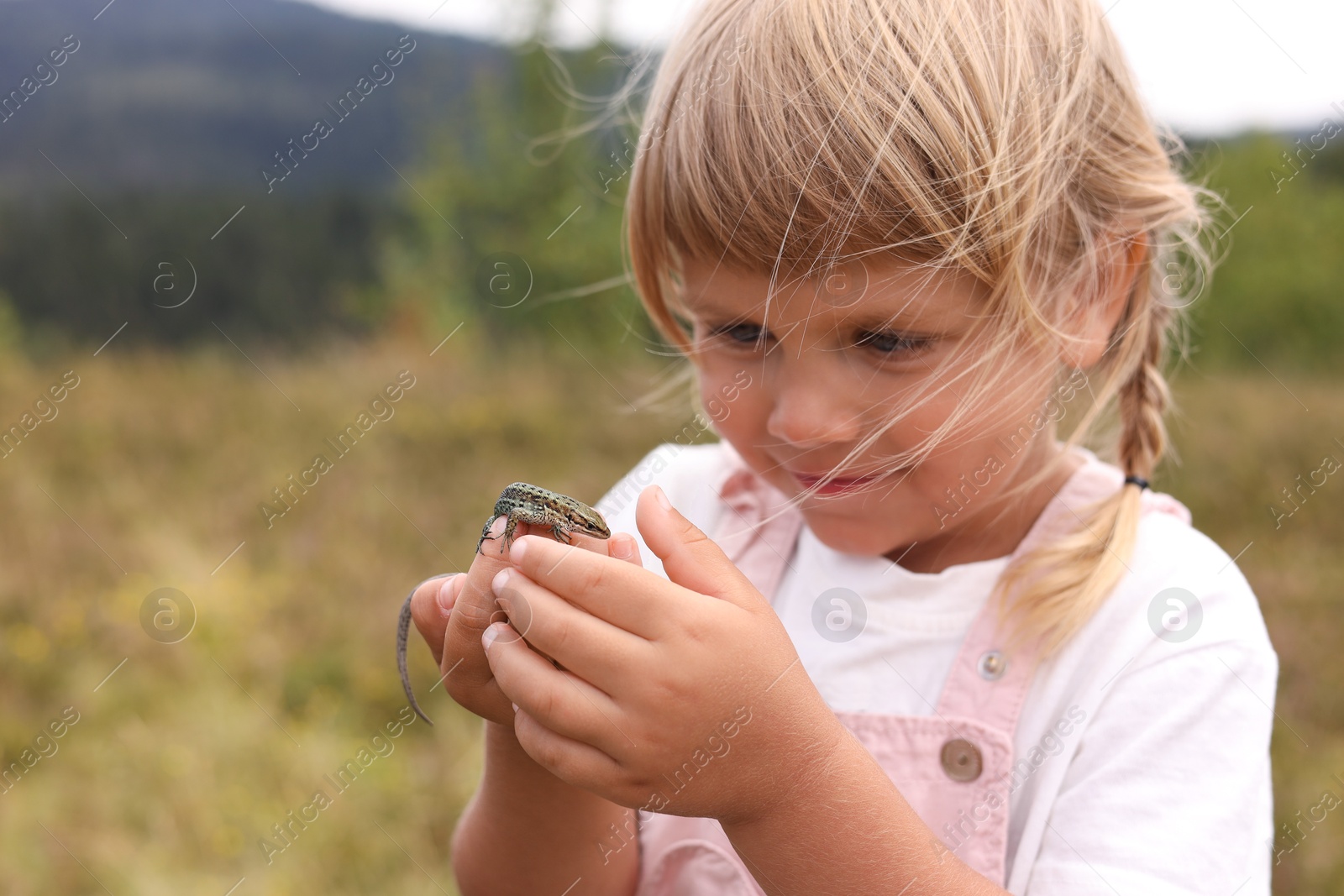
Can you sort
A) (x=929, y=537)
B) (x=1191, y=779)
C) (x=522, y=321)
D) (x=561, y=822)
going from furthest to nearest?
1. (x=522, y=321)
2. (x=929, y=537)
3. (x=561, y=822)
4. (x=1191, y=779)

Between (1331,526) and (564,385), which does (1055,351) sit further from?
(564,385)

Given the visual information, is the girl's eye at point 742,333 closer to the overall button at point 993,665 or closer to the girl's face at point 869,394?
the girl's face at point 869,394

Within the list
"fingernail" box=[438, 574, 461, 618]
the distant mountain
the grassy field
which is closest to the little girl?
"fingernail" box=[438, 574, 461, 618]

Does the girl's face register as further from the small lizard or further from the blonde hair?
the small lizard

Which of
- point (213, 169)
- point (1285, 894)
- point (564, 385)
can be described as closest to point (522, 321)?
point (564, 385)

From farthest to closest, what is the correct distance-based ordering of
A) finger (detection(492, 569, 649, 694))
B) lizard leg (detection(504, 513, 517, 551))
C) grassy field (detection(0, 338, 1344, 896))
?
1. grassy field (detection(0, 338, 1344, 896))
2. lizard leg (detection(504, 513, 517, 551))
3. finger (detection(492, 569, 649, 694))
